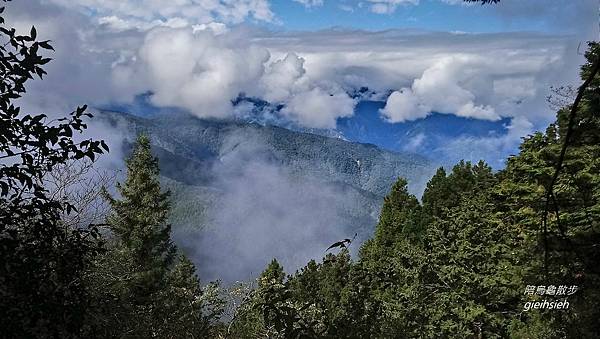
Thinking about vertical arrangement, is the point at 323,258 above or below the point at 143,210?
below

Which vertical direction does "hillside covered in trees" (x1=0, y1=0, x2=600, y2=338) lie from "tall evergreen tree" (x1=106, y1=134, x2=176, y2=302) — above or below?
below

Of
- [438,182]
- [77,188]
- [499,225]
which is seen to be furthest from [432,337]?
[438,182]

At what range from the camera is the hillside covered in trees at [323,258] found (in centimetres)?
342

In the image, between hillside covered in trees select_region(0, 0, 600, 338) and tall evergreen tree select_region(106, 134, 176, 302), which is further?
tall evergreen tree select_region(106, 134, 176, 302)

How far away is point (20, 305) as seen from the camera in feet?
10.9

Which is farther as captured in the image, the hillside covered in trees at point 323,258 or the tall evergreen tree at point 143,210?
the tall evergreen tree at point 143,210

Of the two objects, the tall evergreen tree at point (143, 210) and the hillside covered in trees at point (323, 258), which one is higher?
the tall evergreen tree at point (143, 210)

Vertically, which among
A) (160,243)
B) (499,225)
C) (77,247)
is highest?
(160,243)

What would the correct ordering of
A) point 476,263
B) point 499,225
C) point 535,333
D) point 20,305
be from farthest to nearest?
point 499,225
point 476,263
point 535,333
point 20,305

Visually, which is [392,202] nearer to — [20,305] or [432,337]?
[432,337]

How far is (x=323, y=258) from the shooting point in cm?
540

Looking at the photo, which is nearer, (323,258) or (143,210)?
(323,258)

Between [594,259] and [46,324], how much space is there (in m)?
11.3

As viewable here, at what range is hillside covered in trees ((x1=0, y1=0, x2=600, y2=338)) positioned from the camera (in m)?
3.42
